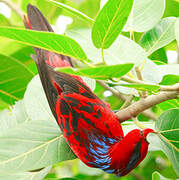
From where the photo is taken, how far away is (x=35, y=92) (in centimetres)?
106

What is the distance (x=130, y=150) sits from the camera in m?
0.81

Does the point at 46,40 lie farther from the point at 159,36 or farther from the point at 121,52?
the point at 159,36

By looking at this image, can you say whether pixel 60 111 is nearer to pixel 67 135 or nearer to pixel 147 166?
pixel 67 135

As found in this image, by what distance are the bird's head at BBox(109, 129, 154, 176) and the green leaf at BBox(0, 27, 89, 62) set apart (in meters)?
0.26

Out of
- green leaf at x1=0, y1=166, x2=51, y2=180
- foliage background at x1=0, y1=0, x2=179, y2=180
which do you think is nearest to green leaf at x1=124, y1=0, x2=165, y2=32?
foliage background at x1=0, y1=0, x2=179, y2=180

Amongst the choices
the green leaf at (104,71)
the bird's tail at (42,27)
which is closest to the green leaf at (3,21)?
the bird's tail at (42,27)

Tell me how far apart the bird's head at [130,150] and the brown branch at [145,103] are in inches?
1.9

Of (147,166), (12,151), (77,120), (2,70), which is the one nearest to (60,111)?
(77,120)

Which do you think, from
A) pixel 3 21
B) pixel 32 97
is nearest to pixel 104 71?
pixel 32 97

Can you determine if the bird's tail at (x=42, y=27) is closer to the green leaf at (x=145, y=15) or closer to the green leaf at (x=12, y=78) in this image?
the green leaf at (x=145, y=15)

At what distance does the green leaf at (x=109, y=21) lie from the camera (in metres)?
0.64

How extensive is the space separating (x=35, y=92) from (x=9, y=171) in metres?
0.33

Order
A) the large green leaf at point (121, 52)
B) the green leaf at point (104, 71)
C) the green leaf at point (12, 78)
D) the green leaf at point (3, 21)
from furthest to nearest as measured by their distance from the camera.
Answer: the green leaf at point (3, 21)
the green leaf at point (12, 78)
the large green leaf at point (121, 52)
the green leaf at point (104, 71)

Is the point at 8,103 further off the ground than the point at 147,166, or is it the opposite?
the point at 8,103
